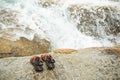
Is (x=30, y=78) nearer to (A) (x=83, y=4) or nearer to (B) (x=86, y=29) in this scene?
(B) (x=86, y=29)

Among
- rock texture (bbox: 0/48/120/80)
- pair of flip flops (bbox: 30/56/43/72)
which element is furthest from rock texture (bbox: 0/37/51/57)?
pair of flip flops (bbox: 30/56/43/72)

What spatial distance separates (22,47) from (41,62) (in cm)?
234

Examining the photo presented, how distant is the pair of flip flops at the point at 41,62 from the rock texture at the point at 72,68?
69 millimetres

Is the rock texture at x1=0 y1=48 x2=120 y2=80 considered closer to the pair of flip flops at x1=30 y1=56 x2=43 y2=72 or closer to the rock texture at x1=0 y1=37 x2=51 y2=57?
the pair of flip flops at x1=30 y1=56 x2=43 y2=72

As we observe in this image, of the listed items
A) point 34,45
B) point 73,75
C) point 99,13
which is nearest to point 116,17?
point 99,13

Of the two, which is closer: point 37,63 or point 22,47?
point 37,63

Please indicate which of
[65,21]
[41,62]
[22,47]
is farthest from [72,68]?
[65,21]

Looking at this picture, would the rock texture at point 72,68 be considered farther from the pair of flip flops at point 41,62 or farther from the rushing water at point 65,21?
the rushing water at point 65,21

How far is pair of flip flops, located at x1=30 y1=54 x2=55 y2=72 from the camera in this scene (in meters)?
4.51

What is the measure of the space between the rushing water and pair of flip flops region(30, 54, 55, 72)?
2927 mm

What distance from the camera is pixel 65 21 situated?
367 inches

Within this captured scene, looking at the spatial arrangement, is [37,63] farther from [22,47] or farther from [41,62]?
[22,47]

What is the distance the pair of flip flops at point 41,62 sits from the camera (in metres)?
4.51

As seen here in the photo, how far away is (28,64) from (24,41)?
102 inches
